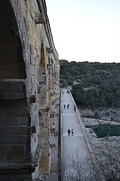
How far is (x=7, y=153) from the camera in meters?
5.27

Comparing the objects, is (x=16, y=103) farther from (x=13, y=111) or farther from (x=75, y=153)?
(x=75, y=153)

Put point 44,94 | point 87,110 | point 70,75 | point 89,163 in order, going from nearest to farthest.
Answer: point 44,94, point 89,163, point 87,110, point 70,75

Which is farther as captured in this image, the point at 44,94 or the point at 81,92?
the point at 81,92

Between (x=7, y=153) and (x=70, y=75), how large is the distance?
64.0m

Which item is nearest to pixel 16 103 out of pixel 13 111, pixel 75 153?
pixel 13 111

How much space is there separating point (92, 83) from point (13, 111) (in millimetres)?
58974

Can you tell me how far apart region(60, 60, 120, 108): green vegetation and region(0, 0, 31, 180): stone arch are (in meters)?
48.0

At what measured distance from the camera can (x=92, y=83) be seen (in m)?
63.7

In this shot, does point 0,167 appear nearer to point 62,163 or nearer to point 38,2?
point 38,2

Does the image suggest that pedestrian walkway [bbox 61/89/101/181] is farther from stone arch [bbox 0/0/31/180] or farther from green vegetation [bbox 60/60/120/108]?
green vegetation [bbox 60/60/120/108]

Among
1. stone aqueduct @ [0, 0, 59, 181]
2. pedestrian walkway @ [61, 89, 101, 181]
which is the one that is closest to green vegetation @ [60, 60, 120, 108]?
pedestrian walkway @ [61, 89, 101, 181]

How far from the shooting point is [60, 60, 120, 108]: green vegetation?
53.7 m

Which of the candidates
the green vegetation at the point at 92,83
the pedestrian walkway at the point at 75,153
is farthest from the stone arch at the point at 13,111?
the green vegetation at the point at 92,83

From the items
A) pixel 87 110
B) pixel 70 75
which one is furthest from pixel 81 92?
pixel 70 75
